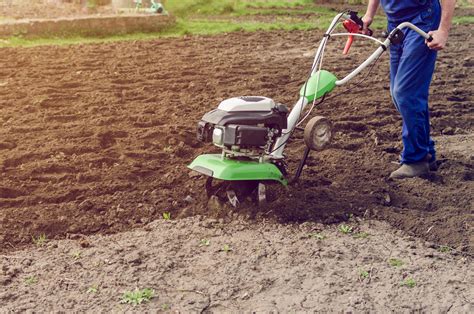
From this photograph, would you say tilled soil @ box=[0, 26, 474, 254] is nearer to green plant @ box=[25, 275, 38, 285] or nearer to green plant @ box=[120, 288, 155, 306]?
green plant @ box=[25, 275, 38, 285]

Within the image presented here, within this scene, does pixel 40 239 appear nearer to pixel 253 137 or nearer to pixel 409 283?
pixel 253 137

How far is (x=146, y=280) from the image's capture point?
3.98 meters

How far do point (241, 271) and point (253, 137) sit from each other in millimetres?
894

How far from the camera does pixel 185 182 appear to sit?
537cm

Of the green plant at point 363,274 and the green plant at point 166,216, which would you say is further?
the green plant at point 166,216

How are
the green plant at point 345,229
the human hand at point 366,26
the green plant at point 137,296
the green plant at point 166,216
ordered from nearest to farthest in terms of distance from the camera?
the green plant at point 137,296 < the green plant at point 345,229 < the green plant at point 166,216 < the human hand at point 366,26

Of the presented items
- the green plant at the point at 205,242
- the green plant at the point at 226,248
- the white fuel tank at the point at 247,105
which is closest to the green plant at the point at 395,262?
the green plant at the point at 226,248

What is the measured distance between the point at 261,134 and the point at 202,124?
15.1 inches

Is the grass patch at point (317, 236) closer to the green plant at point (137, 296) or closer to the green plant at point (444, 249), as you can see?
the green plant at point (444, 249)

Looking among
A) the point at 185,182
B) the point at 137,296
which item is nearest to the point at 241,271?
the point at 137,296

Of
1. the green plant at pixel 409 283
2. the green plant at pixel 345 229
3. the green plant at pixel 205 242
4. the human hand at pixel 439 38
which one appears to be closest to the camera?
the green plant at pixel 409 283

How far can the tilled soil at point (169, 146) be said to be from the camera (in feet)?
16.0

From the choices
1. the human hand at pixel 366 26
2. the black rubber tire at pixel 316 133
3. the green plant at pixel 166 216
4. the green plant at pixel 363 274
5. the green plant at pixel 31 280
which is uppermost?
the human hand at pixel 366 26

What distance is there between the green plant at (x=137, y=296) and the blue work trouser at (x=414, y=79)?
254 centimetres
